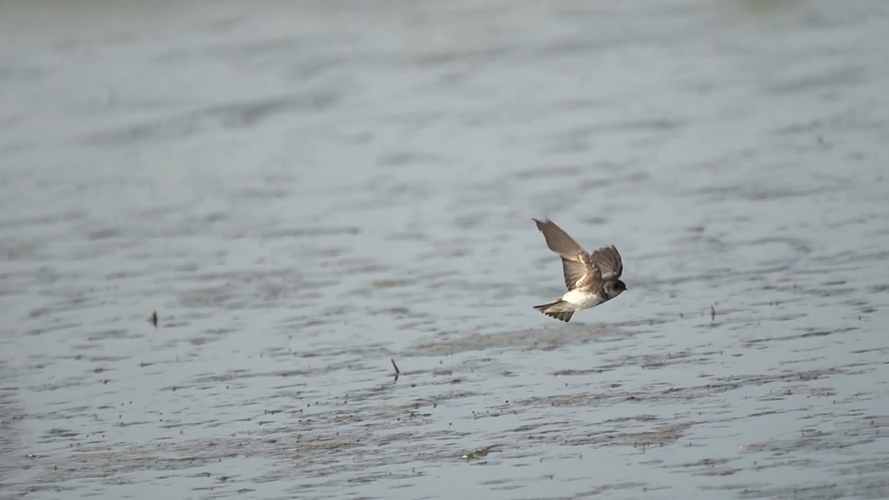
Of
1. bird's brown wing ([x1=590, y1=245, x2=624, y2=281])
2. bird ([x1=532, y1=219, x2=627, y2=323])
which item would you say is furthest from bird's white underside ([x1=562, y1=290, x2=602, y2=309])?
bird's brown wing ([x1=590, y1=245, x2=624, y2=281])

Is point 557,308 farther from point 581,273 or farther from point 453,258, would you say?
point 453,258

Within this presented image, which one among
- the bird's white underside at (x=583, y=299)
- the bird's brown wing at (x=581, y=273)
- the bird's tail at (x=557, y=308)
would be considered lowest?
the bird's tail at (x=557, y=308)

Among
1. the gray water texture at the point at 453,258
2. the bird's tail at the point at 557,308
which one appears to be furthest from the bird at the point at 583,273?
the gray water texture at the point at 453,258

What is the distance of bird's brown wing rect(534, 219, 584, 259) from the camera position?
8961 millimetres

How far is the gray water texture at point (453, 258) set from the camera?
29.2ft

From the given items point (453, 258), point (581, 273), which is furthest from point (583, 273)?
point (453, 258)

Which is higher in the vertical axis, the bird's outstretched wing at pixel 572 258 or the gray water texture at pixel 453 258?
the bird's outstretched wing at pixel 572 258

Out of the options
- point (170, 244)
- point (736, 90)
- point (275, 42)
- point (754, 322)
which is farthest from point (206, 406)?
point (275, 42)

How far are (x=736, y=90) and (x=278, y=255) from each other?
5.65 metres

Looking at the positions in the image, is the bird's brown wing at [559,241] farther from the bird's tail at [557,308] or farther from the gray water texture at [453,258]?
the gray water texture at [453,258]

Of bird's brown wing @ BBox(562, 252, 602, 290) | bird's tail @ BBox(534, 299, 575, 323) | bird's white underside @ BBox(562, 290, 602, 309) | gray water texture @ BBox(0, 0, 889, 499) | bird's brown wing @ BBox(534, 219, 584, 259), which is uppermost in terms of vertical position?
bird's brown wing @ BBox(534, 219, 584, 259)

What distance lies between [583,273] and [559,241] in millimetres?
186

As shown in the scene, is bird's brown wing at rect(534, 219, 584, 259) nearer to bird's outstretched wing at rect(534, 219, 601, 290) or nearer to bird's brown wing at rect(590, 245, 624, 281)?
bird's outstretched wing at rect(534, 219, 601, 290)

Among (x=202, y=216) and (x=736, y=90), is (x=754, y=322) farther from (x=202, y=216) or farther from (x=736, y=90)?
(x=736, y=90)
